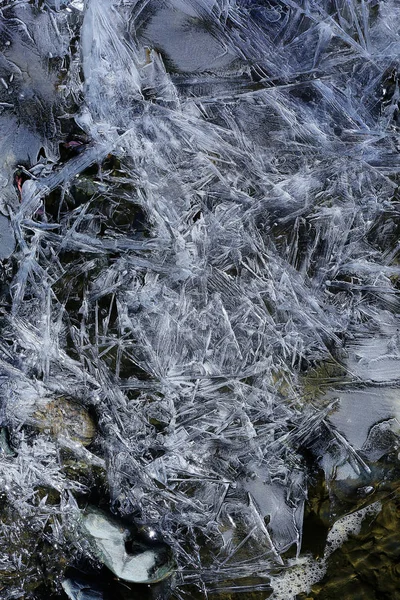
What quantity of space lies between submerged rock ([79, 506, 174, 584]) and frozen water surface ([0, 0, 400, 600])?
1.4 inches

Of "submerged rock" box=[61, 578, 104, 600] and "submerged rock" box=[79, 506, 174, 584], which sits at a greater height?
"submerged rock" box=[79, 506, 174, 584]

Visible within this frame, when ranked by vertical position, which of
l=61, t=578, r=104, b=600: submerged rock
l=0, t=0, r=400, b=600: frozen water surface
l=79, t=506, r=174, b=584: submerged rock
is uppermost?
l=0, t=0, r=400, b=600: frozen water surface

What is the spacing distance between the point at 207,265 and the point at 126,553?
141 cm

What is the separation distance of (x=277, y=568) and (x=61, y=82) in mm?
2558

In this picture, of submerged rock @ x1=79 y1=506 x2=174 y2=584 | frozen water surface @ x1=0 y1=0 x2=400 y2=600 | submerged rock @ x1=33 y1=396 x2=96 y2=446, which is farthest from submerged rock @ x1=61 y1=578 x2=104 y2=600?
submerged rock @ x1=33 y1=396 x2=96 y2=446

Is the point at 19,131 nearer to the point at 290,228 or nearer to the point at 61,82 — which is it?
the point at 61,82

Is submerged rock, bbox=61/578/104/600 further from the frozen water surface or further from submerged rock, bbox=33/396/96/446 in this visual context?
submerged rock, bbox=33/396/96/446

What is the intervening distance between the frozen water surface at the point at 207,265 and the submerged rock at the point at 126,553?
3 centimetres

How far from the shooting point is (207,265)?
6.94 feet

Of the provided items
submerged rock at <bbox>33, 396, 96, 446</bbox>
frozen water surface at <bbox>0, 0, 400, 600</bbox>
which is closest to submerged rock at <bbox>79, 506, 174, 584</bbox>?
frozen water surface at <bbox>0, 0, 400, 600</bbox>

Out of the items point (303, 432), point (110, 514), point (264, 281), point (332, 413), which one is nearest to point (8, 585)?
point (110, 514)

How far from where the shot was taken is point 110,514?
220 centimetres

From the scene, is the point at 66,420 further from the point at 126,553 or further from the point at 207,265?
the point at 207,265

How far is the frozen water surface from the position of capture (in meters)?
2.12
